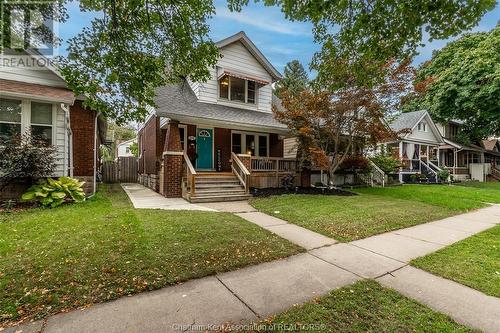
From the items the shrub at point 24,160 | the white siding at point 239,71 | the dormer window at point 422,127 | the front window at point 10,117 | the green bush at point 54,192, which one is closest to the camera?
the shrub at point 24,160

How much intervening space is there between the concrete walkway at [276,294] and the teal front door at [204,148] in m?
8.53

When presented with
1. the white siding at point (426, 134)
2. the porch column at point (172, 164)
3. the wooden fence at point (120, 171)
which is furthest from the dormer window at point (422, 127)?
the wooden fence at point (120, 171)

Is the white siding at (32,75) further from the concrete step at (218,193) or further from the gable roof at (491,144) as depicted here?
the gable roof at (491,144)

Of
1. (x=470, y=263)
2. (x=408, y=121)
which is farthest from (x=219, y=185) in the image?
(x=408, y=121)

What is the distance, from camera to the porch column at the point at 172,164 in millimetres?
10219

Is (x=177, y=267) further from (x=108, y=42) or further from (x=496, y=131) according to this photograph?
(x=496, y=131)

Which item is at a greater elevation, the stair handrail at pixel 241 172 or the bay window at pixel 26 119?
the bay window at pixel 26 119

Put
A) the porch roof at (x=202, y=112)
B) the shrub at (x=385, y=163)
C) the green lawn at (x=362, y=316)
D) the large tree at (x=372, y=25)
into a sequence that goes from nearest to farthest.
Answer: the green lawn at (x=362, y=316), the large tree at (x=372, y=25), the porch roof at (x=202, y=112), the shrub at (x=385, y=163)

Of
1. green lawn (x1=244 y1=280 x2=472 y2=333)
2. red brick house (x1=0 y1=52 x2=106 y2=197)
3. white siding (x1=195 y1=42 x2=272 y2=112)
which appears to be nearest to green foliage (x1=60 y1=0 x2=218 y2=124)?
green lawn (x1=244 y1=280 x2=472 y2=333)

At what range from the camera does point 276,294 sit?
3.11 metres

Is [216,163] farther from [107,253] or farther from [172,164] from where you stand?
[107,253]

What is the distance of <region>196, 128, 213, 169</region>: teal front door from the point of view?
12.6 metres

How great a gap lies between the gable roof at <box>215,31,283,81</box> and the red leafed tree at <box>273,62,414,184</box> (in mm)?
3268

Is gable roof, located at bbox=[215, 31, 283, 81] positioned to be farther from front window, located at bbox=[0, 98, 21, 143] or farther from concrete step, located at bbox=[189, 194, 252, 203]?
front window, located at bbox=[0, 98, 21, 143]
